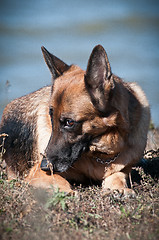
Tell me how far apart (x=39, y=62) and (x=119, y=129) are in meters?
14.6

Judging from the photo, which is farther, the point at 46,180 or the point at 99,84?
the point at 46,180

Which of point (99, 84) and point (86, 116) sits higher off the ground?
point (99, 84)

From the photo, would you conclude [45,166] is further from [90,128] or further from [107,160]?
[107,160]

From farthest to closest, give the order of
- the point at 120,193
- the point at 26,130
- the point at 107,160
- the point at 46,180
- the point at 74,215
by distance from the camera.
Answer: the point at 26,130 → the point at 107,160 → the point at 46,180 → the point at 120,193 → the point at 74,215

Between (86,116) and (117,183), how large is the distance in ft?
3.24

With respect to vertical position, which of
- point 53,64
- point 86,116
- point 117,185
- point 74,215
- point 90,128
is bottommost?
point 74,215

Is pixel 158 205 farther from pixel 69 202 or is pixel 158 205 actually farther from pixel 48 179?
pixel 48 179

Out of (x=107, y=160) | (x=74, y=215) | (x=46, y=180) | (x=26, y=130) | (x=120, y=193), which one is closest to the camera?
(x=74, y=215)

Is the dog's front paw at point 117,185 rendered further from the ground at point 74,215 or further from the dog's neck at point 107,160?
the dog's neck at point 107,160

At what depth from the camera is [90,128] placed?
4293 millimetres

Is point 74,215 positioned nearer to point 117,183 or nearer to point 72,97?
point 117,183

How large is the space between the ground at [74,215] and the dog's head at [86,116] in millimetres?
592

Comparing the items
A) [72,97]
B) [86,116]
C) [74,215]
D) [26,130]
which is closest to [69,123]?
[86,116]

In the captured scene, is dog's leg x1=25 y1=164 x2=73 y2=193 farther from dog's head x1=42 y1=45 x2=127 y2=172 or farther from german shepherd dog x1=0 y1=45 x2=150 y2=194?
dog's head x1=42 y1=45 x2=127 y2=172
